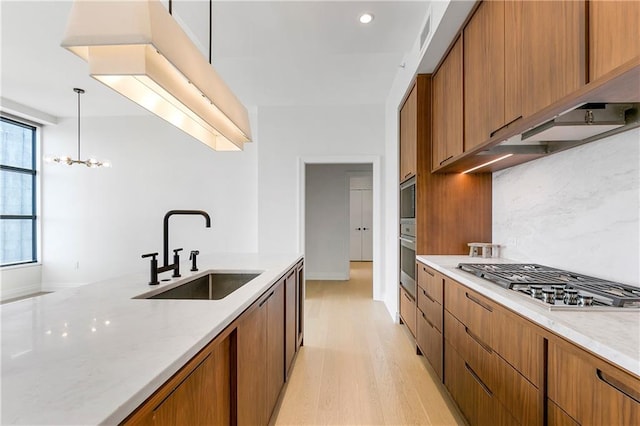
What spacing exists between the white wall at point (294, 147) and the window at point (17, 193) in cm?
414

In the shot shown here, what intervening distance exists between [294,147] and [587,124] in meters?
4.08

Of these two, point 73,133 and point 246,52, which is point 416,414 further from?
point 73,133

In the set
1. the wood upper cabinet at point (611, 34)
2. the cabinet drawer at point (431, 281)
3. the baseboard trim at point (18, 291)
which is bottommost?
the baseboard trim at point (18, 291)

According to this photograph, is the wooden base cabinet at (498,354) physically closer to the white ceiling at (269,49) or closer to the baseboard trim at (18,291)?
the white ceiling at (269,49)

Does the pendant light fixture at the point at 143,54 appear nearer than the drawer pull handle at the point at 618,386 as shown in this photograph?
No

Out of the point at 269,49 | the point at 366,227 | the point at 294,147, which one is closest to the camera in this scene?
the point at 269,49

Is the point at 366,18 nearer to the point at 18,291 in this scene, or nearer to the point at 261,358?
the point at 261,358

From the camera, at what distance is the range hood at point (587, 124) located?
1.38m

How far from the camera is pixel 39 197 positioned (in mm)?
5898

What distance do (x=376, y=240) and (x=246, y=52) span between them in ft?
10.0

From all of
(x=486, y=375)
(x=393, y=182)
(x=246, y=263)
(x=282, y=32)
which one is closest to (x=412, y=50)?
(x=282, y=32)

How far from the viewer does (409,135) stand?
3385 mm

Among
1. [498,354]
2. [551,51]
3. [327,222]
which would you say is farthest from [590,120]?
[327,222]

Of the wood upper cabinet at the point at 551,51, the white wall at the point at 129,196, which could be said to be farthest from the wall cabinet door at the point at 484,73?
the white wall at the point at 129,196
